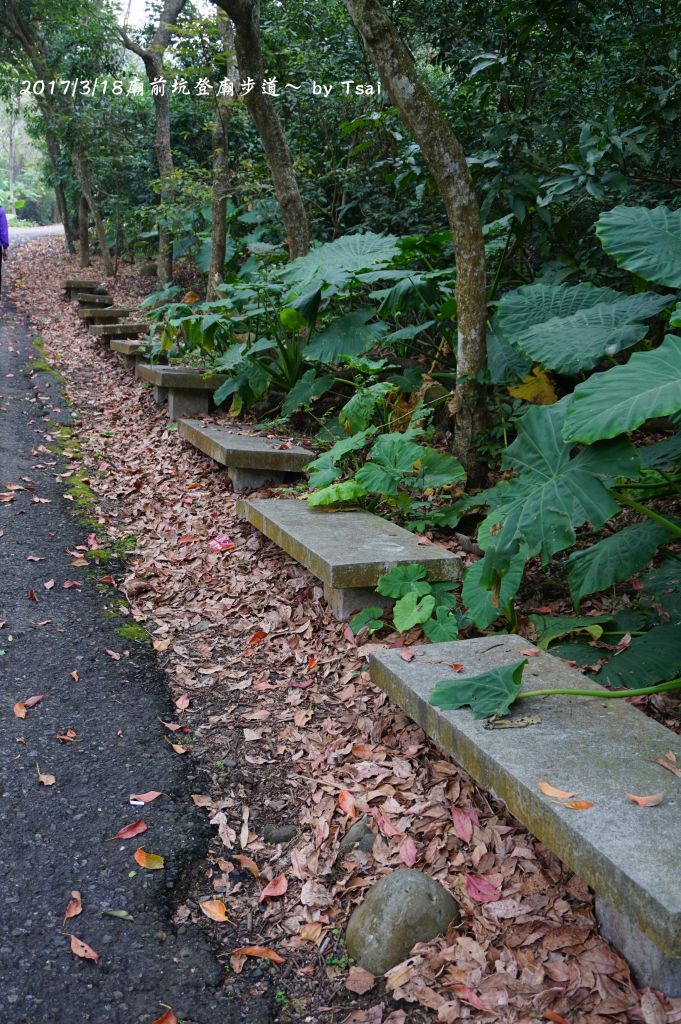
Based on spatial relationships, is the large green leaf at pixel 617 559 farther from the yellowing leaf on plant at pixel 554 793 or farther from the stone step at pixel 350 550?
the yellowing leaf on plant at pixel 554 793

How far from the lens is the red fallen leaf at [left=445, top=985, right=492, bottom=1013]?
2.00 metres

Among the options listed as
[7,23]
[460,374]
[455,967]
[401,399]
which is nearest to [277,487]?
[401,399]

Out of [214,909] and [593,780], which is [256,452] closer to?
[214,909]

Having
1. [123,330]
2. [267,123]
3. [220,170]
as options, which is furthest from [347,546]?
[123,330]

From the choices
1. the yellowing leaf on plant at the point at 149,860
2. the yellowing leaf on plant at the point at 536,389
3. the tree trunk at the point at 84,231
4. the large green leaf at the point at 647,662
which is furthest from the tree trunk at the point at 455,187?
the tree trunk at the point at 84,231

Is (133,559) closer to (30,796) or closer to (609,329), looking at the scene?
(30,796)

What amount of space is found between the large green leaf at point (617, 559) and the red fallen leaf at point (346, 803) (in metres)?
1.11

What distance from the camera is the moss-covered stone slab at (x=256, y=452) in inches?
207

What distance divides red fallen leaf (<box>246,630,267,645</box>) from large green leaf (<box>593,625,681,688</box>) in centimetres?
161

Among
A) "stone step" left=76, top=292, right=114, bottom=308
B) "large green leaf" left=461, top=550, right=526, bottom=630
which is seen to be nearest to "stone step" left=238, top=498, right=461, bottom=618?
"large green leaf" left=461, top=550, right=526, bottom=630

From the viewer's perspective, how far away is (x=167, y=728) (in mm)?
3232

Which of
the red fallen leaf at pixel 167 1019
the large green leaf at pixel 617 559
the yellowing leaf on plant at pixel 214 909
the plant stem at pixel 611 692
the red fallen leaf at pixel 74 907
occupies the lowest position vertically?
the yellowing leaf on plant at pixel 214 909

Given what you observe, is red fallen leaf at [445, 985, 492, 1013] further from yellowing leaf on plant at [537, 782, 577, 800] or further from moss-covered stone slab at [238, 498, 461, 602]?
moss-covered stone slab at [238, 498, 461, 602]

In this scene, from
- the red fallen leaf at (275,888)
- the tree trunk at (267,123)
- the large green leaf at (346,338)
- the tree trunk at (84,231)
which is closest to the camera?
the red fallen leaf at (275,888)
